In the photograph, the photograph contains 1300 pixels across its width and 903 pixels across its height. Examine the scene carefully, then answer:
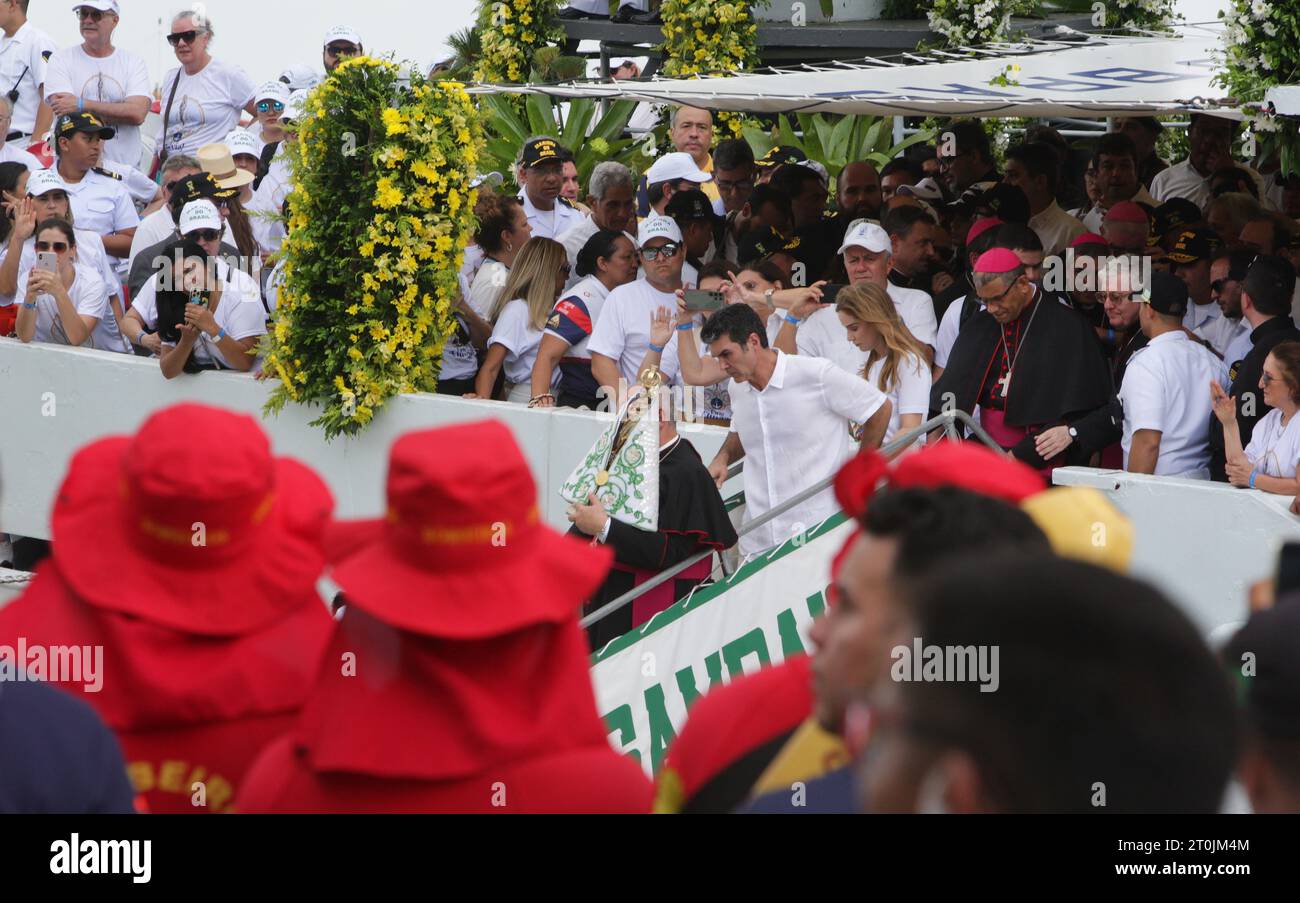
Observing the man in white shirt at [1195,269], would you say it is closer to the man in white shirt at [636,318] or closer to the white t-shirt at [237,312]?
the man in white shirt at [636,318]

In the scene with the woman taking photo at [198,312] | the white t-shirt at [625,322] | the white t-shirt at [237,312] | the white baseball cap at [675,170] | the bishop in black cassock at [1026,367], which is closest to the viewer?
the bishop in black cassock at [1026,367]

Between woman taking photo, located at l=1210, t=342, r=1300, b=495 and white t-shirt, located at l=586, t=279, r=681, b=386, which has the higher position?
white t-shirt, located at l=586, t=279, r=681, b=386

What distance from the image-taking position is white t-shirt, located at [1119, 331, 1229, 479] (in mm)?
6730

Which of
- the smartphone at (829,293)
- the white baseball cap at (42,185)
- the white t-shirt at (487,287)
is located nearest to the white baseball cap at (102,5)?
the white baseball cap at (42,185)

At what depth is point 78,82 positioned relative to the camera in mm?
11578

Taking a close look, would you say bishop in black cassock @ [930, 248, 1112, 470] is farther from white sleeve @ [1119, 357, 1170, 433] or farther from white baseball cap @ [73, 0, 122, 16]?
white baseball cap @ [73, 0, 122, 16]

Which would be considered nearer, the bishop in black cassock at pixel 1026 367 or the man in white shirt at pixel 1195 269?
the bishop in black cassock at pixel 1026 367

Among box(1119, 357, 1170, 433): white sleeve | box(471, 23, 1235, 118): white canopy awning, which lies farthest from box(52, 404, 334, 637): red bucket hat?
box(471, 23, 1235, 118): white canopy awning

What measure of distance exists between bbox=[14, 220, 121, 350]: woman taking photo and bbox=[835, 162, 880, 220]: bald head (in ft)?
14.6

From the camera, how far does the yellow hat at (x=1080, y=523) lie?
2584 millimetres

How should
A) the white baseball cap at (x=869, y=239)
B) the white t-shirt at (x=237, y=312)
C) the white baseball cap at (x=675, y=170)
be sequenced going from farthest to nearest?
the white baseball cap at (x=675, y=170), the white t-shirt at (x=237, y=312), the white baseball cap at (x=869, y=239)

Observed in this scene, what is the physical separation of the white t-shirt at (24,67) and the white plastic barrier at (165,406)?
2828 millimetres

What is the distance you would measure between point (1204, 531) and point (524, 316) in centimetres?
371

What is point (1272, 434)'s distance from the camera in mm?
6504
